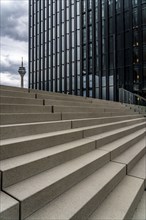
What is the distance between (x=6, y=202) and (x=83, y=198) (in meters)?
0.91

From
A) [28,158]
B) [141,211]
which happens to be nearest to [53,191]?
[28,158]

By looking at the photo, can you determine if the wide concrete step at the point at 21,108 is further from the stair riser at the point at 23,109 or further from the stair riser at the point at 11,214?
the stair riser at the point at 11,214

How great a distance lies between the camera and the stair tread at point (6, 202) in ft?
4.87

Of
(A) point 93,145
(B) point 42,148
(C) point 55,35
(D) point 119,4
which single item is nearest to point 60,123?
(A) point 93,145

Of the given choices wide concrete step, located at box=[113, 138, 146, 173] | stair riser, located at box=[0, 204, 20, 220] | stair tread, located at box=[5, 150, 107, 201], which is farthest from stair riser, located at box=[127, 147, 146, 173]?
stair riser, located at box=[0, 204, 20, 220]

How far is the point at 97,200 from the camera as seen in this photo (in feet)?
7.27

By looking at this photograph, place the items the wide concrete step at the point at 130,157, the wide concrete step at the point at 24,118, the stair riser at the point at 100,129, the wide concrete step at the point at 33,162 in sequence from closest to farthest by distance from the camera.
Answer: the wide concrete step at the point at 33,162, the wide concrete step at the point at 24,118, the wide concrete step at the point at 130,157, the stair riser at the point at 100,129

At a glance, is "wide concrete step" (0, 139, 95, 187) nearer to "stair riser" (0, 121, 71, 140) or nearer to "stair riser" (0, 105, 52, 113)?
"stair riser" (0, 121, 71, 140)

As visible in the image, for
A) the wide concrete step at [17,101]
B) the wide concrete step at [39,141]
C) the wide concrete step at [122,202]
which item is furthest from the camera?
the wide concrete step at [17,101]

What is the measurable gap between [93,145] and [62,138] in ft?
2.38

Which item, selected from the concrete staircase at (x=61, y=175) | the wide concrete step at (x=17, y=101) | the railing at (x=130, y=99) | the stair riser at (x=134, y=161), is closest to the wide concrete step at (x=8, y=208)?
the concrete staircase at (x=61, y=175)

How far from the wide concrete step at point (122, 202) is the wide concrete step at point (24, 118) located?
2026 mm

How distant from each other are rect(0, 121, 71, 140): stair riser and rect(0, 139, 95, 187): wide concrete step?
50 centimetres

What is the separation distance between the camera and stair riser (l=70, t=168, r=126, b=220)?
1.88 m
